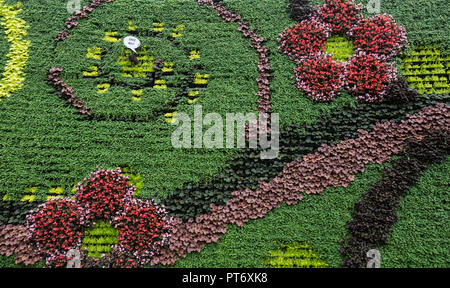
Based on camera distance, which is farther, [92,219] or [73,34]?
[73,34]

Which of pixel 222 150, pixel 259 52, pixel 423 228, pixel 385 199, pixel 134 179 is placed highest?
pixel 259 52

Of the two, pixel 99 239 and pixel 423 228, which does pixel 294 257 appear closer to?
pixel 423 228

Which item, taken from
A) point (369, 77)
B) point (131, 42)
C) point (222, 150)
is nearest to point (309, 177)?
point (222, 150)

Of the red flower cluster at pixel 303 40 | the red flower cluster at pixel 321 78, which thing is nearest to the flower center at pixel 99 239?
the red flower cluster at pixel 321 78

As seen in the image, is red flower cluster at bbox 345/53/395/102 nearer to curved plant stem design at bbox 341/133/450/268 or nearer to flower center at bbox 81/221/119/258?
curved plant stem design at bbox 341/133/450/268

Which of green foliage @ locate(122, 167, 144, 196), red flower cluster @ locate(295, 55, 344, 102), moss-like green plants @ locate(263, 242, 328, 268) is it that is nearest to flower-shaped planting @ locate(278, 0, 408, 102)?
red flower cluster @ locate(295, 55, 344, 102)

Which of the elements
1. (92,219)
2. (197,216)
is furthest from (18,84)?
(197,216)
